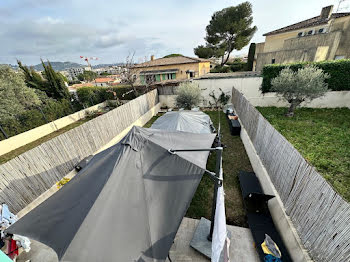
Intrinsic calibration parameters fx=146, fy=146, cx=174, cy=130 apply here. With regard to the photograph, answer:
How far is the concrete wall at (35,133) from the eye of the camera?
377 inches

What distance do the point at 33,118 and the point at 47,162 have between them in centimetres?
987

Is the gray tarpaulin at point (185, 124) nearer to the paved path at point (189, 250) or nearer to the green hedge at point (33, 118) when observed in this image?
the paved path at point (189, 250)

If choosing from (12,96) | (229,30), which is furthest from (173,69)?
(12,96)

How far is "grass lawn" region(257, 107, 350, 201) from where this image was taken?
498 cm

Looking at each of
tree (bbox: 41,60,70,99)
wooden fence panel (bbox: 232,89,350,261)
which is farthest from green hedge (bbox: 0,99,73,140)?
wooden fence panel (bbox: 232,89,350,261)

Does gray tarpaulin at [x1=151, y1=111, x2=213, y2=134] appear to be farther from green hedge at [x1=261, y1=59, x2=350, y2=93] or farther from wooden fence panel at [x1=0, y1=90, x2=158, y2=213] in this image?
green hedge at [x1=261, y1=59, x2=350, y2=93]

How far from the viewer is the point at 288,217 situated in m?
3.31

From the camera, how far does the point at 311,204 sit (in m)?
2.75

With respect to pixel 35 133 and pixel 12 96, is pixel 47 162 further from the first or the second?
pixel 12 96

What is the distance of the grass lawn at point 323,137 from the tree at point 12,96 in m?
18.2

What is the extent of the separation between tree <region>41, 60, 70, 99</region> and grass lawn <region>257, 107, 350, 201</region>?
2115cm

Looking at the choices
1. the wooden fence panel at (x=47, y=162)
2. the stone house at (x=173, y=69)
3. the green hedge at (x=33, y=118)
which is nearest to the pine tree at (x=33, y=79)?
the green hedge at (x=33, y=118)

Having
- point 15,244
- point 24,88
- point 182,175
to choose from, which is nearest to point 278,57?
point 182,175

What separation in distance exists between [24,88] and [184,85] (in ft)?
46.1
